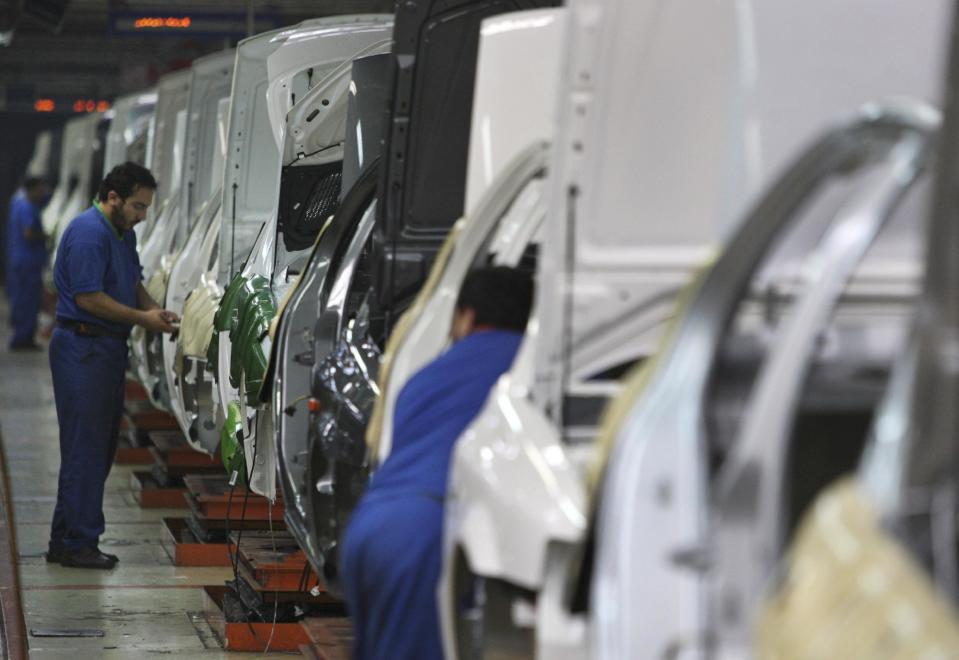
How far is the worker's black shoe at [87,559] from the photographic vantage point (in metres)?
8.99

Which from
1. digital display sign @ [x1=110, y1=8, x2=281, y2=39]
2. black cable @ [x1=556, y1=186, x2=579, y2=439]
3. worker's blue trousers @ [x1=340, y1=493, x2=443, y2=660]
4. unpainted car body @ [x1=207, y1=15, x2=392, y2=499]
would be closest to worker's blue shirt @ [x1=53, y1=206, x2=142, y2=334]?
unpainted car body @ [x1=207, y1=15, x2=392, y2=499]

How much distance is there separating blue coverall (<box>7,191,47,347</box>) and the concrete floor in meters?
9.03

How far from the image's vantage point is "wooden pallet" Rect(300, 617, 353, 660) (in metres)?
6.28

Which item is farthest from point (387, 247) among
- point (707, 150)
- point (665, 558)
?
point (665, 558)

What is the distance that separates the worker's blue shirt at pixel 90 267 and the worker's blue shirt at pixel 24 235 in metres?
13.3

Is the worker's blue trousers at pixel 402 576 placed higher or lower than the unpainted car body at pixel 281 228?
lower

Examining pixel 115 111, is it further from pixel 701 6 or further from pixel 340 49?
pixel 701 6

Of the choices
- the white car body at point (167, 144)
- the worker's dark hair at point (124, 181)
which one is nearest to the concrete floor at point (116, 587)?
the worker's dark hair at point (124, 181)

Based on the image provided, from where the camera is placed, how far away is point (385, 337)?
6.05 meters

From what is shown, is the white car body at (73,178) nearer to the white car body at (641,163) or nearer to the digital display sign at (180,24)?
the digital display sign at (180,24)

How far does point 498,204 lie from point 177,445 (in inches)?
287

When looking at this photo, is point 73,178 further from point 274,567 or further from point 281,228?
point 274,567

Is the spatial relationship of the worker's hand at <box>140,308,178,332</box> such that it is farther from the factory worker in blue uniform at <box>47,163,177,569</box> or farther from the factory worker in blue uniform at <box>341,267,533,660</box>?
the factory worker in blue uniform at <box>341,267,533,660</box>

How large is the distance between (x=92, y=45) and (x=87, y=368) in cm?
2403
